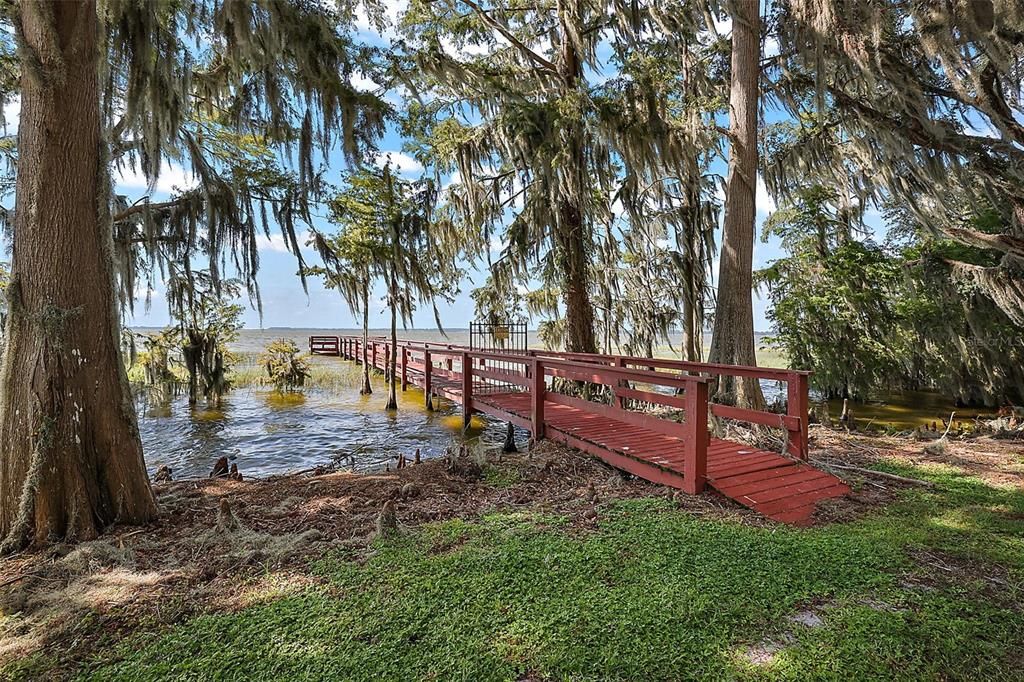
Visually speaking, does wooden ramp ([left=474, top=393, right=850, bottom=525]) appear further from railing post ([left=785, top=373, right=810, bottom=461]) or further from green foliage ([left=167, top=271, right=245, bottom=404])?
green foliage ([left=167, top=271, right=245, bottom=404])

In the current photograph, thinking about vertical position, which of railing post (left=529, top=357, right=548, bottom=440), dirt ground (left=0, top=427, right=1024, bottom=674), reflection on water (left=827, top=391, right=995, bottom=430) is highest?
railing post (left=529, top=357, right=548, bottom=440)

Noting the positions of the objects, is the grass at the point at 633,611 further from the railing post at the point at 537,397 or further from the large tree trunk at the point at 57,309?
the railing post at the point at 537,397

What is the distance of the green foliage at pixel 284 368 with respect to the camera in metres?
12.9

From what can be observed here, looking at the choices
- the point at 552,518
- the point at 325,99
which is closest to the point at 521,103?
the point at 325,99

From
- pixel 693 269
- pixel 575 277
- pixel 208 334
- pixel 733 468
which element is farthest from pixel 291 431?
pixel 693 269

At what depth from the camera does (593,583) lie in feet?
7.74

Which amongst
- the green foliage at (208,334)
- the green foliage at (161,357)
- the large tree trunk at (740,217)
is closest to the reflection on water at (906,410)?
the large tree trunk at (740,217)

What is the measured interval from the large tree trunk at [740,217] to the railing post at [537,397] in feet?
7.78

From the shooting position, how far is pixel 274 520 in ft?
11.1

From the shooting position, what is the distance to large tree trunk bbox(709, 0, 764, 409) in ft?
19.6

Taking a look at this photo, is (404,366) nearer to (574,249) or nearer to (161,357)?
(161,357)

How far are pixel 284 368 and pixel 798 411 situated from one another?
12760mm

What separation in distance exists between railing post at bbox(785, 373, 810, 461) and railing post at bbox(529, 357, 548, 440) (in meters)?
2.71

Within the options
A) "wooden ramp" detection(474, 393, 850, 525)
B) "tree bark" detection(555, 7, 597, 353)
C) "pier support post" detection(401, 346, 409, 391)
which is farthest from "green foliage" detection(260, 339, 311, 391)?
"wooden ramp" detection(474, 393, 850, 525)
